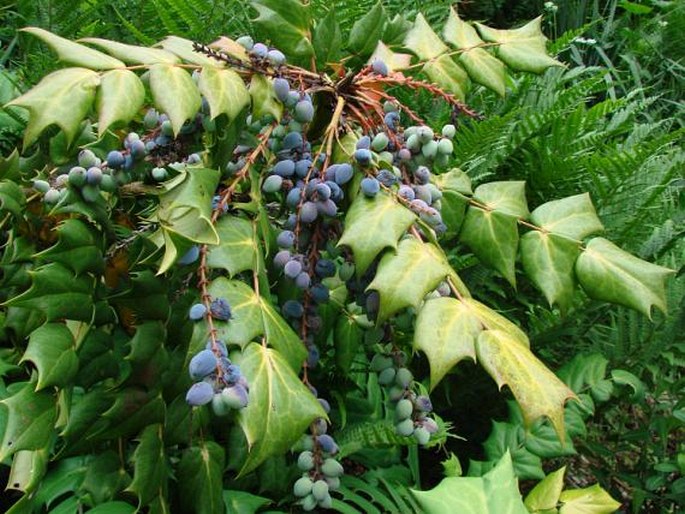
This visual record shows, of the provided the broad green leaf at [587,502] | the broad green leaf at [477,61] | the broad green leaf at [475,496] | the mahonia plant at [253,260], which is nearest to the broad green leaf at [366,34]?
the mahonia plant at [253,260]

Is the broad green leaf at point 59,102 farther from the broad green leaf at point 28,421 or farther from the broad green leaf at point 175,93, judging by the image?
the broad green leaf at point 28,421

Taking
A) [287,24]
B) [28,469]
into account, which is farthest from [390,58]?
[28,469]

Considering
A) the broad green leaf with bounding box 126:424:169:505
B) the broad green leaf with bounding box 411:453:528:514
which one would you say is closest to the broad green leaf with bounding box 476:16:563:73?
the broad green leaf with bounding box 411:453:528:514

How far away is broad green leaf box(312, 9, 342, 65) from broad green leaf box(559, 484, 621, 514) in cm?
58

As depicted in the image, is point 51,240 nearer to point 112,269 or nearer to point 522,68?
point 112,269

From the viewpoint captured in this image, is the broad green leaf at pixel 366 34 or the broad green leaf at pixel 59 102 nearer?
the broad green leaf at pixel 59 102

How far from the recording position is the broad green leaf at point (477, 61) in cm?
83

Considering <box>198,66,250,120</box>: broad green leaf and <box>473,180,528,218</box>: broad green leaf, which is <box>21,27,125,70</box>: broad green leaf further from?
<box>473,180,528,218</box>: broad green leaf

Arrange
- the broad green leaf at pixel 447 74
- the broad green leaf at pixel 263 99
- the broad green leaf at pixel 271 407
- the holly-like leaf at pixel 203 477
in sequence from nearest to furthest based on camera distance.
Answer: the broad green leaf at pixel 271 407, the broad green leaf at pixel 263 99, the holly-like leaf at pixel 203 477, the broad green leaf at pixel 447 74

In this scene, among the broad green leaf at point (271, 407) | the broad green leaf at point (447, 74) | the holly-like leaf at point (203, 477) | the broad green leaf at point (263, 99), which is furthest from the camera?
the broad green leaf at point (447, 74)

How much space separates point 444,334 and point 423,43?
43 cm

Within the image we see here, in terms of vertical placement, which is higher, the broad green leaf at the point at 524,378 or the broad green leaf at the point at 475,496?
the broad green leaf at the point at 524,378

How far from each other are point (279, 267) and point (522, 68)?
0.41 metres

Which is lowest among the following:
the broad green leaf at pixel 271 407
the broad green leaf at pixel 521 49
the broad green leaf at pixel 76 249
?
the broad green leaf at pixel 76 249
